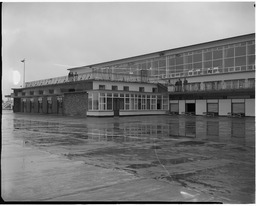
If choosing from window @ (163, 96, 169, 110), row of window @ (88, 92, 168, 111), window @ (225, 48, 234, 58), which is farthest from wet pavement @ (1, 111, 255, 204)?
window @ (163, 96, 169, 110)

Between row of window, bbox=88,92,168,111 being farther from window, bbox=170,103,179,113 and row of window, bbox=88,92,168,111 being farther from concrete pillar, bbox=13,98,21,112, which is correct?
concrete pillar, bbox=13,98,21,112

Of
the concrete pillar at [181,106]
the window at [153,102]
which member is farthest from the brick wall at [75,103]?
the concrete pillar at [181,106]

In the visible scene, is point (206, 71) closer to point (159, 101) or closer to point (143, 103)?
point (159, 101)

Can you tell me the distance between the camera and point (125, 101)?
4497 centimetres

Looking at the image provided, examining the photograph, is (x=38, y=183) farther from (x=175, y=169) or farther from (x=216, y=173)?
(x=216, y=173)

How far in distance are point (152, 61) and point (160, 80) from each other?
20.1ft

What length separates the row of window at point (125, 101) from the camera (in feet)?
136

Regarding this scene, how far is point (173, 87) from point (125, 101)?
9.79 meters

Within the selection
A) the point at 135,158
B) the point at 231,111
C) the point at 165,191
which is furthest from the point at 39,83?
the point at 165,191

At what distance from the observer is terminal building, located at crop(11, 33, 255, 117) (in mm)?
42062

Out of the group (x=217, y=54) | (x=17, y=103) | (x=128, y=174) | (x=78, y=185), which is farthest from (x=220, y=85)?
(x=17, y=103)

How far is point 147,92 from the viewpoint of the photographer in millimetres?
47719

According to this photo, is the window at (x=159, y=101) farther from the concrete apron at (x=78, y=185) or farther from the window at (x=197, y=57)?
the concrete apron at (x=78, y=185)

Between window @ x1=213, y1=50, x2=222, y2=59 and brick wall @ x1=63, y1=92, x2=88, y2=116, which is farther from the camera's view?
window @ x1=213, y1=50, x2=222, y2=59
